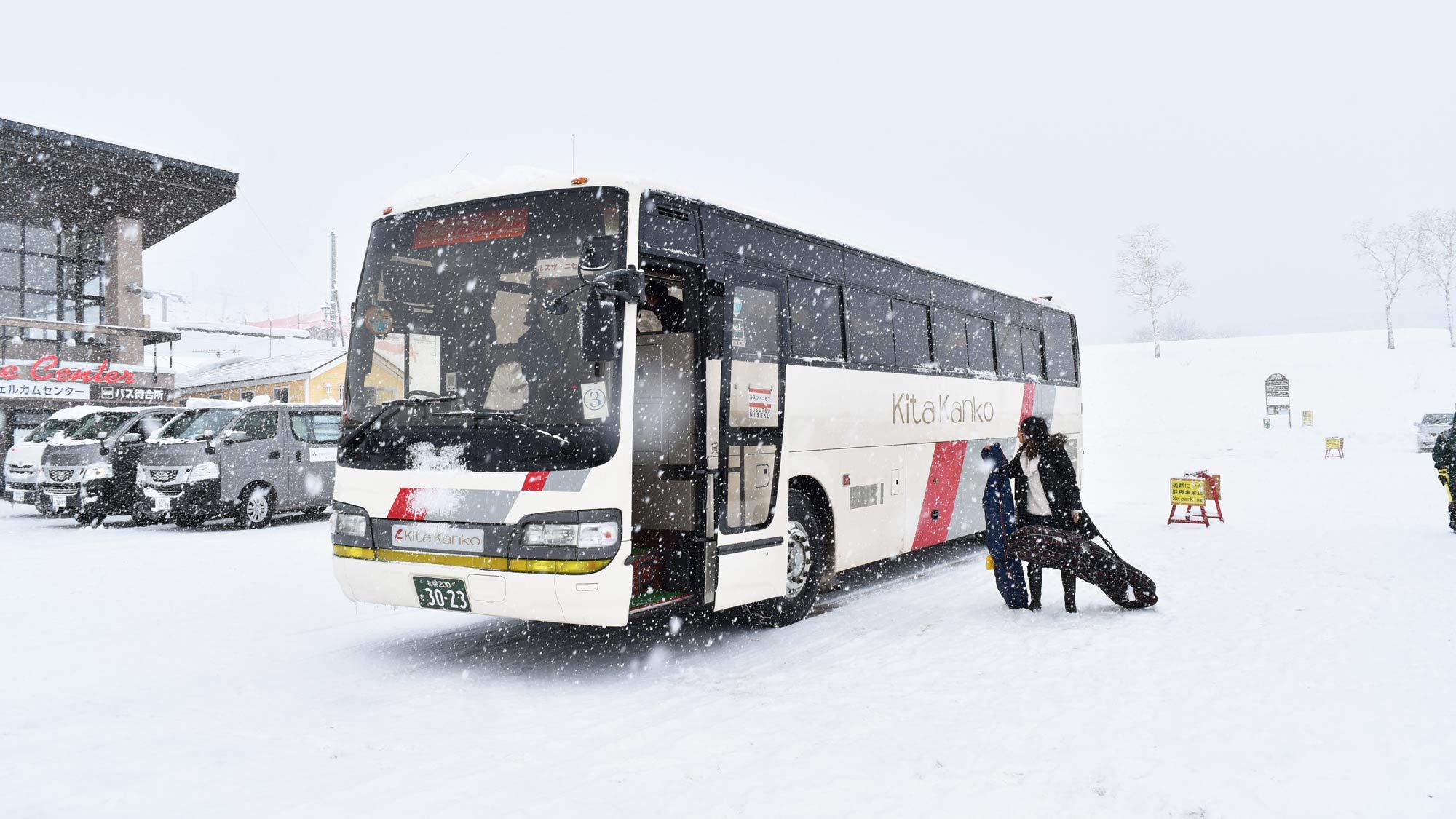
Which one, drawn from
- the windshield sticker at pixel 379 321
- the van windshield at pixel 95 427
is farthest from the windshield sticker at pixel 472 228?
the van windshield at pixel 95 427

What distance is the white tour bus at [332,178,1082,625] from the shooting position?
600 centimetres

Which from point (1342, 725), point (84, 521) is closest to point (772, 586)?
point (1342, 725)

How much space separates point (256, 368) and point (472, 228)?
1655 inches

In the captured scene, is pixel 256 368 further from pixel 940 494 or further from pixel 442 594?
pixel 442 594

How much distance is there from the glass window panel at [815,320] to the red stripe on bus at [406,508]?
3.25 metres

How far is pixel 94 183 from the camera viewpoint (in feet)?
94.2

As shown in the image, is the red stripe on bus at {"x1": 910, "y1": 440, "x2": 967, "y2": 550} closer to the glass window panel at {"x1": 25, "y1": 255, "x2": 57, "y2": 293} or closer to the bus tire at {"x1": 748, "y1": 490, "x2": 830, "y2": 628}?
the bus tire at {"x1": 748, "y1": 490, "x2": 830, "y2": 628}

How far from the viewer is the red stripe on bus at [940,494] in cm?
1028

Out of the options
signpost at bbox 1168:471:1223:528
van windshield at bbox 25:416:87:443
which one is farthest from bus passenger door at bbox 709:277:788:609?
van windshield at bbox 25:416:87:443

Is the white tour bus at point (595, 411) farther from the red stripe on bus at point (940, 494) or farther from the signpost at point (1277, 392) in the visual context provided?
the signpost at point (1277, 392)

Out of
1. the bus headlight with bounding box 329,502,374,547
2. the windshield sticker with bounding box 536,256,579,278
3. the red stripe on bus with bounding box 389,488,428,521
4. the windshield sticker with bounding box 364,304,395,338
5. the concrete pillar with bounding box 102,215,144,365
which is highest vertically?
the concrete pillar with bounding box 102,215,144,365

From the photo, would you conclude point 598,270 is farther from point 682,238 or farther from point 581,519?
point 581,519

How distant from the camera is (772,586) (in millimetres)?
7492

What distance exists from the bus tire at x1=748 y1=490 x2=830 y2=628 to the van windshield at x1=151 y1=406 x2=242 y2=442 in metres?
11.2
